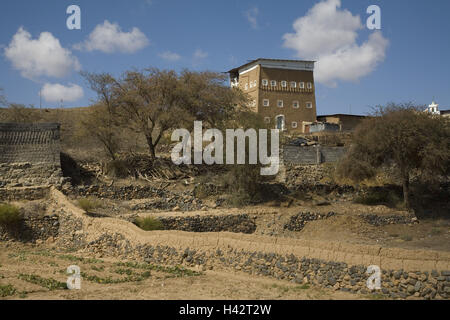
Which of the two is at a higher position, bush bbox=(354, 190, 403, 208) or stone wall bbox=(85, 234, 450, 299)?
bush bbox=(354, 190, 403, 208)

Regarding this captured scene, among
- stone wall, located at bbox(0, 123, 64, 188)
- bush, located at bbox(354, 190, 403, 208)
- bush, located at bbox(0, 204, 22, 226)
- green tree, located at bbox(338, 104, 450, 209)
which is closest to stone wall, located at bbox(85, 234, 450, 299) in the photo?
bush, located at bbox(0, 204, 22, 226)

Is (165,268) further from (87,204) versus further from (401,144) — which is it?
(401,144)

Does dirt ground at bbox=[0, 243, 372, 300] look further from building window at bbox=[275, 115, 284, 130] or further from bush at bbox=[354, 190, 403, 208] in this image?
building window at bbox=[275, 115, 284, 130]

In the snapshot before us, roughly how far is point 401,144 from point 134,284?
1494 cm

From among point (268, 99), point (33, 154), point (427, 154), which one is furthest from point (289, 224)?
point (268, 99)

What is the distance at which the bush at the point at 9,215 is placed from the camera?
1553cm

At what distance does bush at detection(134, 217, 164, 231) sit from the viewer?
15.5 m

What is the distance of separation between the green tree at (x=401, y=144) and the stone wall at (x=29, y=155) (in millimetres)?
14733

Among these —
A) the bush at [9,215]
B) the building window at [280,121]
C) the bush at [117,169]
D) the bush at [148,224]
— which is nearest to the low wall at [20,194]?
the bush at [9,215]

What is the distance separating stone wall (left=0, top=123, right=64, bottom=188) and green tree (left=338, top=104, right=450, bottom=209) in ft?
48.3

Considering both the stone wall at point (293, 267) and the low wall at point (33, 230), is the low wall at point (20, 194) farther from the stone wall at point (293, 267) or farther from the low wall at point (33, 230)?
the stone wall at point (293, 267)

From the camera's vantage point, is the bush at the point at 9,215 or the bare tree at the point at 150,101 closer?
the bush at the point at 9,215

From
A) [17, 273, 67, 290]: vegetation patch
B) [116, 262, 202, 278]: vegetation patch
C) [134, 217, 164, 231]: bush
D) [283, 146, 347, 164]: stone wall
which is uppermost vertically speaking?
[283, 146, 347, 164]: stone wall

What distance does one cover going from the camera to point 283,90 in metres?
37.9
